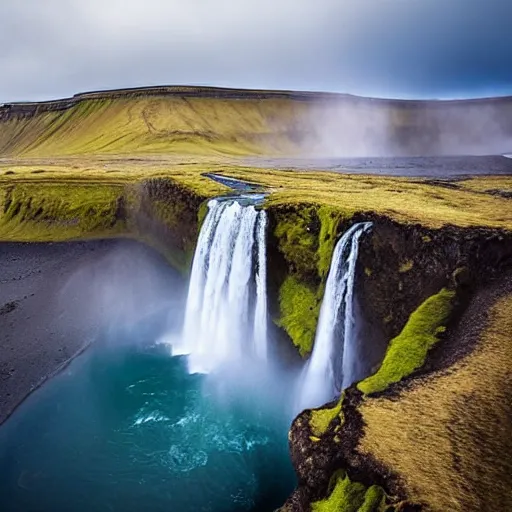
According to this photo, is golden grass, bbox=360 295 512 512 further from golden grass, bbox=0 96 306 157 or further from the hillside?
the hillside

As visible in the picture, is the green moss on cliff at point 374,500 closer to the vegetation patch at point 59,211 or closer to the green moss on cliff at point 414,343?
the green moss on cliff at point 414,343

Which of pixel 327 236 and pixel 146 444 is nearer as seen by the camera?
pixel 146 444

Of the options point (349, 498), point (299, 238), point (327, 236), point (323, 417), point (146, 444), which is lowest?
point (146, 444)

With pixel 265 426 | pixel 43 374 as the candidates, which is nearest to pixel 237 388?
pixel 265 426

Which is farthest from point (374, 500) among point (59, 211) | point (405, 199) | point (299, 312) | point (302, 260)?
point (59, 211)

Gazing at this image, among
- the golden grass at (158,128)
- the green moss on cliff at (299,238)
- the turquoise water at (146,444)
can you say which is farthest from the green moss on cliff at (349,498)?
the golden grass at (158,128)

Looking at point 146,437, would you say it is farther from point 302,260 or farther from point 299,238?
point 299,238

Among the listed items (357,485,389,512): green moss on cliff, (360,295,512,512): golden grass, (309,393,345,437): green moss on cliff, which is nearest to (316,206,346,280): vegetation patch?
(360,295,512,512): golden grass
